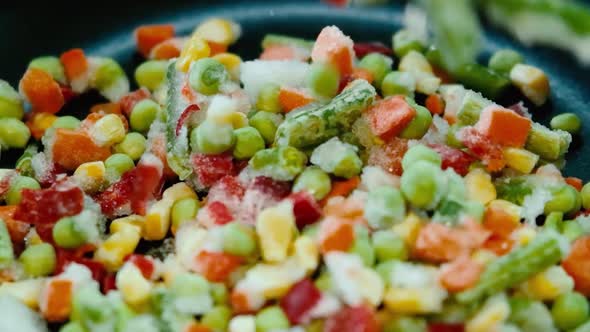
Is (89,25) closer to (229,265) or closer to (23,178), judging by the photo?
(23,178)

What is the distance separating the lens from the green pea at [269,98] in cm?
179

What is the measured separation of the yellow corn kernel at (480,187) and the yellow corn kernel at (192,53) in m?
0.64

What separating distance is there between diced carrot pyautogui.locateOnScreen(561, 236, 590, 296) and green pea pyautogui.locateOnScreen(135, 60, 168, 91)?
0.98 metres

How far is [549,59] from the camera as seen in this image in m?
2.09

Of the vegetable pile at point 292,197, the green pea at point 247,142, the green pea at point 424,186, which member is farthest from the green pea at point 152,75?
the green pea at point 424,186

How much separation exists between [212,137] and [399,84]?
1.49 ft

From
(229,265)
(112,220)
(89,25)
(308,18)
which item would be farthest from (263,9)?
(229,265)

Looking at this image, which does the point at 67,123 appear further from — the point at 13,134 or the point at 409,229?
the point at 409,229

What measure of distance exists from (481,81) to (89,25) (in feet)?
3.42

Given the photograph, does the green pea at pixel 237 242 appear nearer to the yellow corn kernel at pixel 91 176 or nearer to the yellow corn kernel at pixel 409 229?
the yellow corn kernel at pixel 409 229

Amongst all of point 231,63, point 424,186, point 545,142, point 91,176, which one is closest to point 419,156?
point 424,186

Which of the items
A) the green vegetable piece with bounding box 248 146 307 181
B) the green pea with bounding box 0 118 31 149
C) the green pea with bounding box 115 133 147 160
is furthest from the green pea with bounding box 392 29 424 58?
the green pea with bounding box 0 118 31 149

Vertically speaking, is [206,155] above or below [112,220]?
above

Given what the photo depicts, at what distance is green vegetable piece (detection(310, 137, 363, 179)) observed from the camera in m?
1.62
